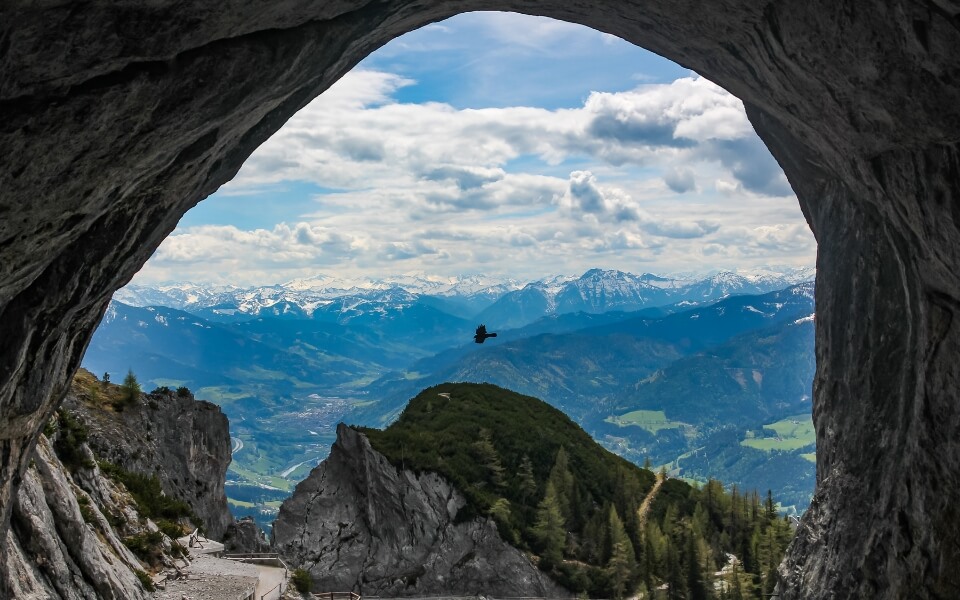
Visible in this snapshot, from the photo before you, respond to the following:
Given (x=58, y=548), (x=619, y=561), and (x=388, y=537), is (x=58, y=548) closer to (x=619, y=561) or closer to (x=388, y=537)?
(x=388, y=537)

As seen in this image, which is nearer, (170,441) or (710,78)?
(710,78)

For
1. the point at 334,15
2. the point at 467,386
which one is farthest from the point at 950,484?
the point at 467,386

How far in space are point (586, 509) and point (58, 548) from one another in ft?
224

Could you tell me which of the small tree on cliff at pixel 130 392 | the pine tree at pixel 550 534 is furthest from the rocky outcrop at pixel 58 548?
the pine tree at pixel 550 534

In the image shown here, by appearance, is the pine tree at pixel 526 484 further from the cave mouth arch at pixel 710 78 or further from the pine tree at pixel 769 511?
the cave mouth arch at pixel 710 78

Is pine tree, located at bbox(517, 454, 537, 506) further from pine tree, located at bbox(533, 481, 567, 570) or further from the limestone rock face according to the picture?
the limestone rock face

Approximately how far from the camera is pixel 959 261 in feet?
41.4

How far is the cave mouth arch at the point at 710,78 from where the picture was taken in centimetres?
1027

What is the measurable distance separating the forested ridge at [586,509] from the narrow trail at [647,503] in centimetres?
40

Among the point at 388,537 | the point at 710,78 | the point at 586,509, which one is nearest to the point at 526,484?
the point at 586,509

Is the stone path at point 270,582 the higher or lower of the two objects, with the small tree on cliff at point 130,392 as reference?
lower

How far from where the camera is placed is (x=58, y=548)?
19.6m

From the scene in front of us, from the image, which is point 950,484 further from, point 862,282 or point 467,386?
point 467,386

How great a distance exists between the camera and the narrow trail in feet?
267
